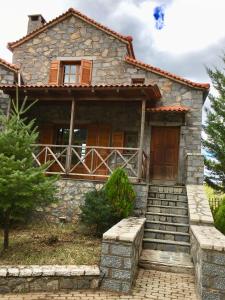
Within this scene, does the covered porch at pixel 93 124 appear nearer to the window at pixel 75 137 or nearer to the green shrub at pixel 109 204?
the window at pixel 75 137

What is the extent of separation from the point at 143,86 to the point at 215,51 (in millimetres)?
11118

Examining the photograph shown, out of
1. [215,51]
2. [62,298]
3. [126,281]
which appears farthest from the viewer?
[215,51]

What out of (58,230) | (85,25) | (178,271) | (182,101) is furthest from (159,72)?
(178,271)

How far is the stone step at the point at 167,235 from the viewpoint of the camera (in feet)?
23.7

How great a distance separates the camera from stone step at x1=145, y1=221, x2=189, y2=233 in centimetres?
748

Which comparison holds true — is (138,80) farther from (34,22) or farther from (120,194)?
(34,22)

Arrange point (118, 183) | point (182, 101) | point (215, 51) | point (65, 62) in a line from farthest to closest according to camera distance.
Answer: point (215, 51) < point (65, 62) < point (182, 101) < point (118, 183)

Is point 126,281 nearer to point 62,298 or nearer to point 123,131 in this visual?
point 62,298

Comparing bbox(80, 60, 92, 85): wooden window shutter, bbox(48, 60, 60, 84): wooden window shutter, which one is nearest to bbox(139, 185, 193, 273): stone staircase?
bbox(80, 60, 92, 85): wooden window shutter

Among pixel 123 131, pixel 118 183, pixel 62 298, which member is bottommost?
pixel 62 298

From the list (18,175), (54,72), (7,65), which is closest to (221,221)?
(18,175)

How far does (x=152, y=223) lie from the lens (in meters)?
7.70

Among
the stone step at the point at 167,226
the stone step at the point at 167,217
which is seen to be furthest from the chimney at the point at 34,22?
the stone step at the point at 167,226

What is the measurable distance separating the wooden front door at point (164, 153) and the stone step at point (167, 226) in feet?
11.0
